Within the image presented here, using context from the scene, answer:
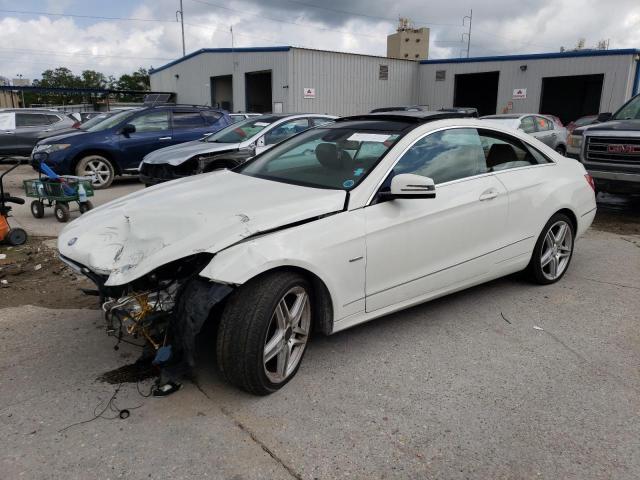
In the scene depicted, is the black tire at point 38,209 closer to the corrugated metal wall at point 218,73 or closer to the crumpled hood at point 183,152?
the crumpled hood at point 183,152

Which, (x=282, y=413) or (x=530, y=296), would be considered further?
(x=530, y=296)

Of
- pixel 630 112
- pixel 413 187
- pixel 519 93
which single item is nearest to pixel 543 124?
pixel 630 112

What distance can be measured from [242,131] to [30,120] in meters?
8.83

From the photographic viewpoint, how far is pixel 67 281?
201 inches

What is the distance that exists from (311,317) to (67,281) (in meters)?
2.99

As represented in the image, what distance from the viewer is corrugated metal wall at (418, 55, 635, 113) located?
2355 cm

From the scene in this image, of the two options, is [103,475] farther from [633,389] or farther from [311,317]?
[633,389]

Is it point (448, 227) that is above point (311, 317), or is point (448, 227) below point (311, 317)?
above

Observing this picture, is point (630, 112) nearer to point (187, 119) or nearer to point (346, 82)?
point (187, 119)

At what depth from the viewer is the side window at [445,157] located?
12.5 ft

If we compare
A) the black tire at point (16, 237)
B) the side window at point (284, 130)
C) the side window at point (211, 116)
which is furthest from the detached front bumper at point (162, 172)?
the side window at point (211, 116)

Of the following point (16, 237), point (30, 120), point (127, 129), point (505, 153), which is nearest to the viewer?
point (505, 153)

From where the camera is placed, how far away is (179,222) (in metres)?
3.14

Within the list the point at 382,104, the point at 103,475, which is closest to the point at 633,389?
the point at 103,475
